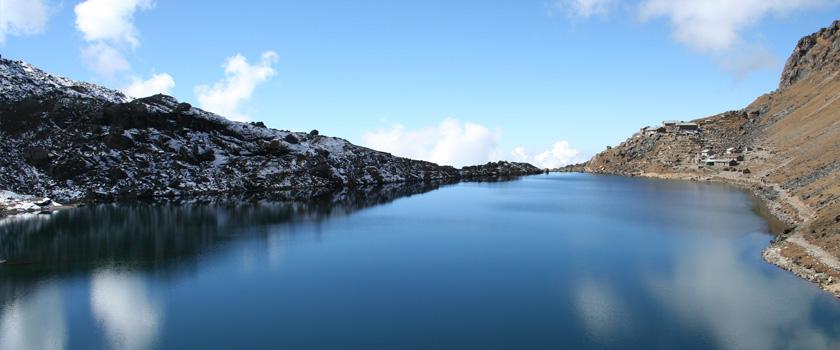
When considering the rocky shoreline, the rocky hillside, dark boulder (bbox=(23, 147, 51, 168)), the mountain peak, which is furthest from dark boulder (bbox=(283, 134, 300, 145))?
the mountain peak

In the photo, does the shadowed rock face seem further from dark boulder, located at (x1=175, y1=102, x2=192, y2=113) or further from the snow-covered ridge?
the snow-covered ridge

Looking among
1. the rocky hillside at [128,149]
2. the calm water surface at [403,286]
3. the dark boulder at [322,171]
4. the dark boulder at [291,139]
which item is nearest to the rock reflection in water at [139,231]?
the calm water surface at [403,286]

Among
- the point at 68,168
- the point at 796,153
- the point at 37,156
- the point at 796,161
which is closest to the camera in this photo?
the point at 37,156

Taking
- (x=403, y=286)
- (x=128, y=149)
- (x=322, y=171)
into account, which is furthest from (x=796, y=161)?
(x=128, y=149)

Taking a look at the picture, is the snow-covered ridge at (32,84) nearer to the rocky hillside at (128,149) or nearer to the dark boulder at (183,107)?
the rocky hillside at (128,149)

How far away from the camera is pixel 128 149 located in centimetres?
12250

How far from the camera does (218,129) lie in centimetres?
14812

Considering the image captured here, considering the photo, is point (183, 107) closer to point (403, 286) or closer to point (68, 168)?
point (68, 168)

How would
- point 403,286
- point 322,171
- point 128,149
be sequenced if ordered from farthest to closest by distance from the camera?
point 322,171
point 128,149
point 403,286

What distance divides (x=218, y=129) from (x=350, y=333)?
129 m

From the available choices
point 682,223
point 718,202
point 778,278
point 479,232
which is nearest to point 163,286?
point 479,232

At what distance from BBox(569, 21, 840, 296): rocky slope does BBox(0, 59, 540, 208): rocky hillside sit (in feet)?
352

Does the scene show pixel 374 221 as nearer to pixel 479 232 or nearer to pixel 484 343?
pixel 479 232

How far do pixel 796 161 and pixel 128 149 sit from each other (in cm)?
14621
